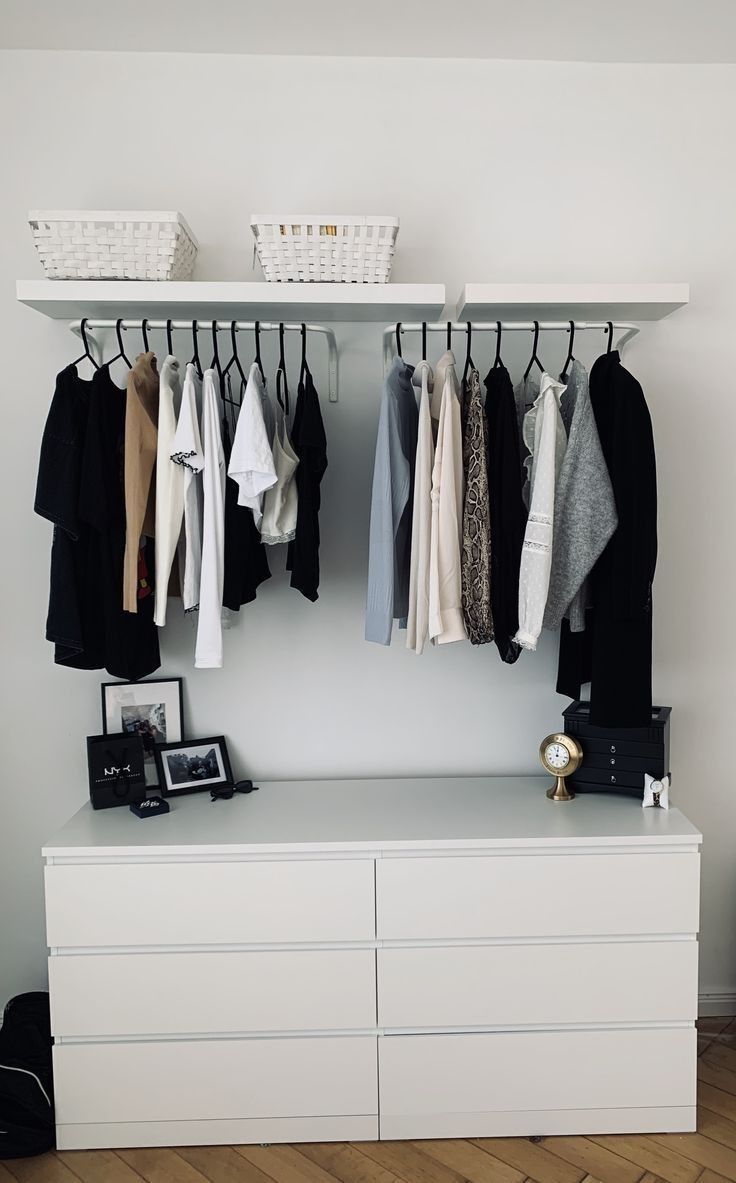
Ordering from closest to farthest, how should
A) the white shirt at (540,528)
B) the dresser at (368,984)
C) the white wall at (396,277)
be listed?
the white shirt at (540,528) < the dresser at (368,984) < the white wall at (396,277)

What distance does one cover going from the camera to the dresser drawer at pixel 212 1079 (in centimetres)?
207

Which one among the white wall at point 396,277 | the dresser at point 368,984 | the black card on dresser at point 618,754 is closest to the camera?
the dresser at point 368,984

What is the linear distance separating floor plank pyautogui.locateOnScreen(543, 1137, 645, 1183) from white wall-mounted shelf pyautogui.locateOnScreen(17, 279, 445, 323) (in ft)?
7.00

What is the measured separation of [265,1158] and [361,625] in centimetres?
140

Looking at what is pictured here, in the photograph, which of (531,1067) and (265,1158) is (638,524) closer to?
(531,1067)

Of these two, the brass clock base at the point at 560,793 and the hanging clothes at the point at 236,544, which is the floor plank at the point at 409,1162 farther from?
the hanging clothes at the point at 236,544

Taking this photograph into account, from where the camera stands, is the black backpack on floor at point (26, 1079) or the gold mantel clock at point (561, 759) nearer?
the black backpack on floor at point (26, 1079)

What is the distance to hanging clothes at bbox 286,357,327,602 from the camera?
208cm

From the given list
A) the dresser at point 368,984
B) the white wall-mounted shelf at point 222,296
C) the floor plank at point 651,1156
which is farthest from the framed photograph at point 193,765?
the floor plank at point 651,1156

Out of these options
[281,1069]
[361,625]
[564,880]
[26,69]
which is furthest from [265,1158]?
[26,69]

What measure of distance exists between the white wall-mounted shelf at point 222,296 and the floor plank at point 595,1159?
2.13 metres

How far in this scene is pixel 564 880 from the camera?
207 cm

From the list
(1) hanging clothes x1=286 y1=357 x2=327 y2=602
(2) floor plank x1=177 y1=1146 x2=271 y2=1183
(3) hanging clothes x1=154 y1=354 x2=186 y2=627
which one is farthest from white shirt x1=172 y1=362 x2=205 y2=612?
(2) floor plank x1=177 y1=1146 x2=271 y2=1183

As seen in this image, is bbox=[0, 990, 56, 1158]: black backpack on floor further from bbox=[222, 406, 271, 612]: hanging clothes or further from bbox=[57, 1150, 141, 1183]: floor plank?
bbox=[222, 406, 271, 612]: hanging clothes
